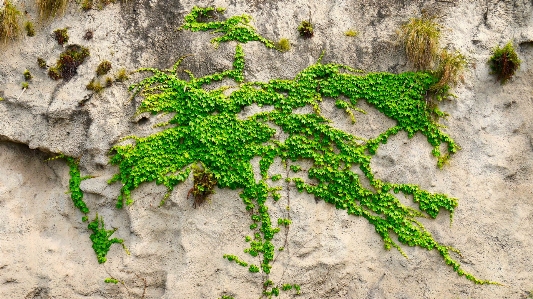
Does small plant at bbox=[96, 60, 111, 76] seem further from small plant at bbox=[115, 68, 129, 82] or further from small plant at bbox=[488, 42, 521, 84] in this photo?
small plant at bbox=[488, 42, 521, 84]

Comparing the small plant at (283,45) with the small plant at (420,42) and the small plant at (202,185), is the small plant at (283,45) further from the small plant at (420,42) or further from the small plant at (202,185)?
the small plant at (202,185)

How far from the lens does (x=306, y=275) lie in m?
6.21

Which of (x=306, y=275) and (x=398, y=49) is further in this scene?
(x=398, y=49)

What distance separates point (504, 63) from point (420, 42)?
52.4 inches

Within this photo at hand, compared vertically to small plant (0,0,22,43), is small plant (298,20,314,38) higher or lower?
lower

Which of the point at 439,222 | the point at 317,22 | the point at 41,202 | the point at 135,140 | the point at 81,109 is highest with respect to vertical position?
the point at 317,22

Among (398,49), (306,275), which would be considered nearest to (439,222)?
(306,275)

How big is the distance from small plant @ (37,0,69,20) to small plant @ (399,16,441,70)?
5.20 meters

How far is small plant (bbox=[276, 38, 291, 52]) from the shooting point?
6688 mm

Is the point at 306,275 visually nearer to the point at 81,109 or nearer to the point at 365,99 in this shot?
the point at 365,99

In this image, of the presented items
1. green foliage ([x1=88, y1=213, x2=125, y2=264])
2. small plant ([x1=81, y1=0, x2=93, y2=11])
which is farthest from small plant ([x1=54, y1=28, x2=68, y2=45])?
green foliage ([x1=88, y1=213, x2=125, y2=264])

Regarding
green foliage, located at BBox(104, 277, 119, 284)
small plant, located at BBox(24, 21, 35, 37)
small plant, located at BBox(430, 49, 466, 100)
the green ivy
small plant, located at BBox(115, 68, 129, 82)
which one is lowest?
green foliage, located at BBox(104, 277, 119, 284)

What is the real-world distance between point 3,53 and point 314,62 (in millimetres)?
4663

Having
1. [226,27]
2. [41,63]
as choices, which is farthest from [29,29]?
[226,27]
